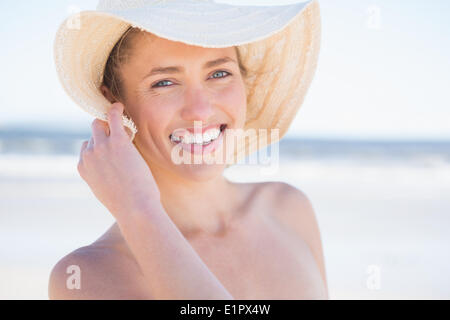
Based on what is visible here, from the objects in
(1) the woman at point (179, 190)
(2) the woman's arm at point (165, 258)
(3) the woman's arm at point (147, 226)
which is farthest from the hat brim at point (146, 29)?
(2) the woman's arm at point (165, 258)

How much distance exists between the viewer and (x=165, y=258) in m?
1.61

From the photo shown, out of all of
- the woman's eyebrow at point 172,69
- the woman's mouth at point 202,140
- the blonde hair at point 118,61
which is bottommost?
the woman's mouth at point 202,140

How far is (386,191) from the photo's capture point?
9039mm

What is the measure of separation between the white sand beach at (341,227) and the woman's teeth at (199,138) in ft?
9.12

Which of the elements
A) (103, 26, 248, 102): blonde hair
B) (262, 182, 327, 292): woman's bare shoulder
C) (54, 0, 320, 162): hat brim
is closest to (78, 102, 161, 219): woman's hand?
(54, 0, 320, 162): hat brim

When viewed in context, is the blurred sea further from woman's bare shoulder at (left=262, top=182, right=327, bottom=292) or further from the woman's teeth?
the woman's teeth

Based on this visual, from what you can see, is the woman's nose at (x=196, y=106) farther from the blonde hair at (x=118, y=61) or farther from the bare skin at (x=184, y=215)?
the blonde hair at (x=118, y=61)

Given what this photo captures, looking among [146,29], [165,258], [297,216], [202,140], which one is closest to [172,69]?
[146,29]

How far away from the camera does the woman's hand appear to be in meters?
1.68

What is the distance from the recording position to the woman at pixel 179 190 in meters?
1.66

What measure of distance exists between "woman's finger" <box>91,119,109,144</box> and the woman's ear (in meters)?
0.32

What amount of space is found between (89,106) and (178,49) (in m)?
0.43
